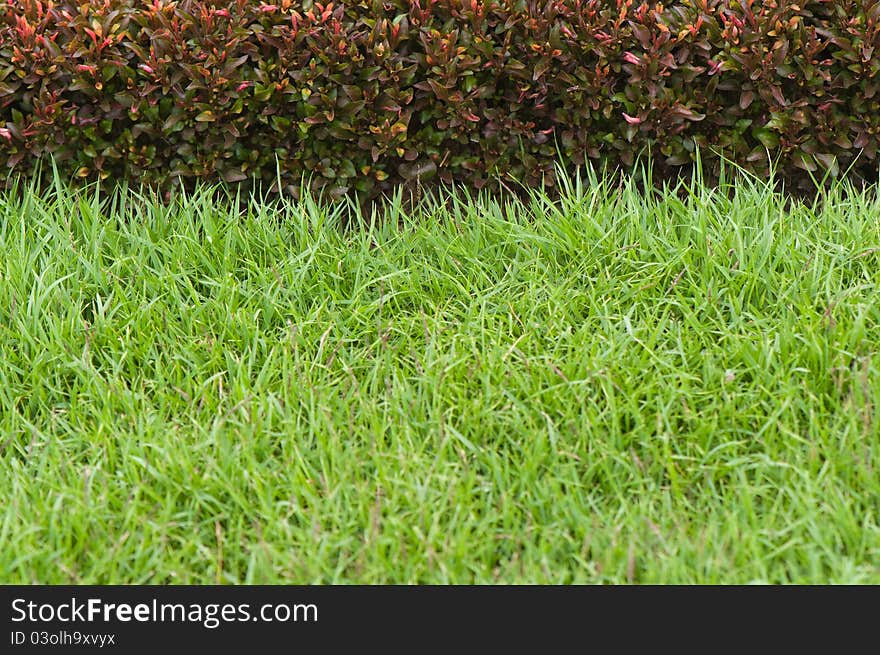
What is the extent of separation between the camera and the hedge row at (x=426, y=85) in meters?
A: 3.83

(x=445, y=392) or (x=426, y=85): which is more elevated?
(x=426, y=85)

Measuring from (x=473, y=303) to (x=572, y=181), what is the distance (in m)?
1.05

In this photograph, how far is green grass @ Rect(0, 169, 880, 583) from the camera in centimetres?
247

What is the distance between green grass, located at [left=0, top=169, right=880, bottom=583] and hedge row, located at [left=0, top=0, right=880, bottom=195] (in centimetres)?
24

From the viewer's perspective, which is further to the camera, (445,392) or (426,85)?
(426,85)

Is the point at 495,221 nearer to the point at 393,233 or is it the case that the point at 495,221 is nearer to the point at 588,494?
the point at 393,233

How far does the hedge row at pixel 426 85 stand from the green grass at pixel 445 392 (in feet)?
0.77

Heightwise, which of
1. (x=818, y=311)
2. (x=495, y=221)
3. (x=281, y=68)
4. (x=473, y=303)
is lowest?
(x=818, y=311)

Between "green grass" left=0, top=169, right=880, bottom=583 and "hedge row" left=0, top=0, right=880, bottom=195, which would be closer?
"green grass" left=0, top=169, right=880, bottom=583

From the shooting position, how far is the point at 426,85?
3.91 metres

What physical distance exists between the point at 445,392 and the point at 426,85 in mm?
1497

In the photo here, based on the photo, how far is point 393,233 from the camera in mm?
3818
